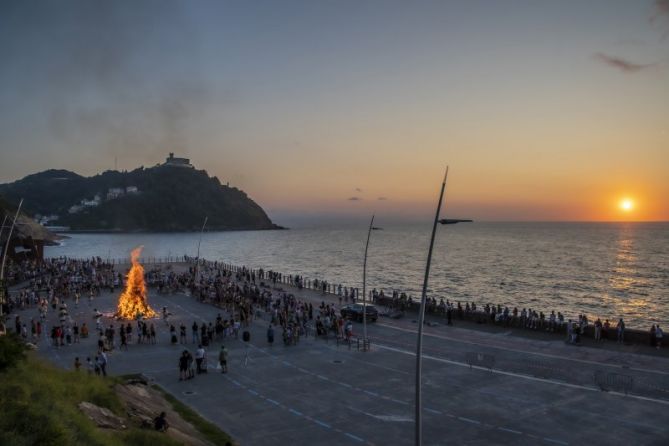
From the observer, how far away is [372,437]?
16.9m

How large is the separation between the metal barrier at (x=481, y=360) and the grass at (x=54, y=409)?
52.4ft

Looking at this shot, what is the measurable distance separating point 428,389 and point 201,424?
941 centimetres

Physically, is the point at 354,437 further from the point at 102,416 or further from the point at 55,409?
the point at 55,409

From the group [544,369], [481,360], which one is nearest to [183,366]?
[481,360]

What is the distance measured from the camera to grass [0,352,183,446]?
10398 mm

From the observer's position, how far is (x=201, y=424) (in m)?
17.6

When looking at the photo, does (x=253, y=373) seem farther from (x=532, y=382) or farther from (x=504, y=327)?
(x=504, y=327)

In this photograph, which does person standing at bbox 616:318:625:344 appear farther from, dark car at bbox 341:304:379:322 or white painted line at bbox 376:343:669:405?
dark car at bbox 341:304:379:322

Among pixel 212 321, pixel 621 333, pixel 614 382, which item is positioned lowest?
pixel 212 321

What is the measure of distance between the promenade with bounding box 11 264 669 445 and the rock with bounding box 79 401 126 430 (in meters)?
4.03

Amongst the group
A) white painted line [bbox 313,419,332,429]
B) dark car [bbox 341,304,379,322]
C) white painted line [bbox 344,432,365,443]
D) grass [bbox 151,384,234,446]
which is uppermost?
dark car [bbox 341,304,379,322]

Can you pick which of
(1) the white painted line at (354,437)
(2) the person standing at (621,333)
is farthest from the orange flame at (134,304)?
(2) the person standing at (621,333)

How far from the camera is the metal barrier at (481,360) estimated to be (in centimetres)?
2469

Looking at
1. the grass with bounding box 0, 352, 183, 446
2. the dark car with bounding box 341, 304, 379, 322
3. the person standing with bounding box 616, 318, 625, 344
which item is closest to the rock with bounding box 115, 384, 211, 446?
the grass with bounding box 0, 352, 183, 446
